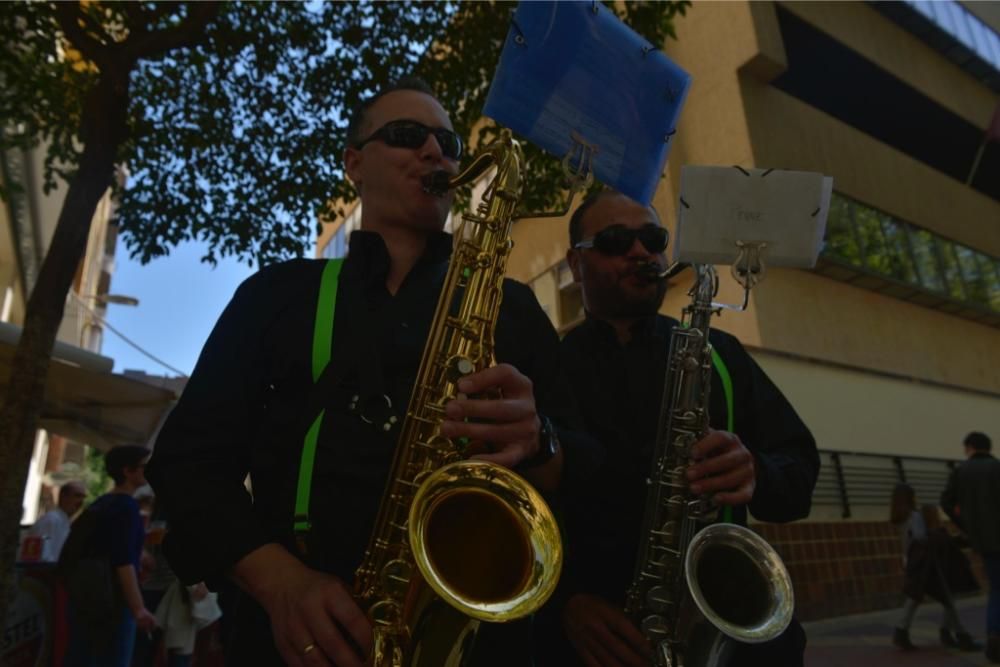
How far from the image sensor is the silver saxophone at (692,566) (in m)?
1.84

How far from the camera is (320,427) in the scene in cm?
153

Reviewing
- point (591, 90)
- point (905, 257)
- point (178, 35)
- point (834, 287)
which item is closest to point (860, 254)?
point (834, 287)

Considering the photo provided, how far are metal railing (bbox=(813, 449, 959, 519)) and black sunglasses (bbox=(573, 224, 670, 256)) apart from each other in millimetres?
6980

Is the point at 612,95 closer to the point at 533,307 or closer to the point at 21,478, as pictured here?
the point at 533,307

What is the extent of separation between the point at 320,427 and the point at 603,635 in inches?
40.5

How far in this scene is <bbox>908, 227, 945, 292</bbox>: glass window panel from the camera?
1166cm

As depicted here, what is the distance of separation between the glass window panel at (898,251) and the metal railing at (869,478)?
2.99 m

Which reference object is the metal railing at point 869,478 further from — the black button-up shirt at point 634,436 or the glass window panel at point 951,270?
the black button-up shirt at point 634,436

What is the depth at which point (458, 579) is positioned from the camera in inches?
54.5

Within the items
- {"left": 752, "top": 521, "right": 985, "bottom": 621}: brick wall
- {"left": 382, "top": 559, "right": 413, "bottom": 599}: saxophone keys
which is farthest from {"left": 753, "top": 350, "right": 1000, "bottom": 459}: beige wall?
{"left": 382, "top": 559, "right": 413, "bottom": 599}: saxophone keys

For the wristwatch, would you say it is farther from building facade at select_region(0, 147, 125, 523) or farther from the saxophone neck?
building facade at select_region(0, 147, 125, 523)

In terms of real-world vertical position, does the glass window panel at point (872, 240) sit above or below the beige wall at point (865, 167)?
below

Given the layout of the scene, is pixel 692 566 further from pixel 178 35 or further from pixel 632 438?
pixel 178 35

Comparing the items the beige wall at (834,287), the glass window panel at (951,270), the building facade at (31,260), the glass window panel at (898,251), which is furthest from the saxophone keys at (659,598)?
the glass window panel at (951,270)
